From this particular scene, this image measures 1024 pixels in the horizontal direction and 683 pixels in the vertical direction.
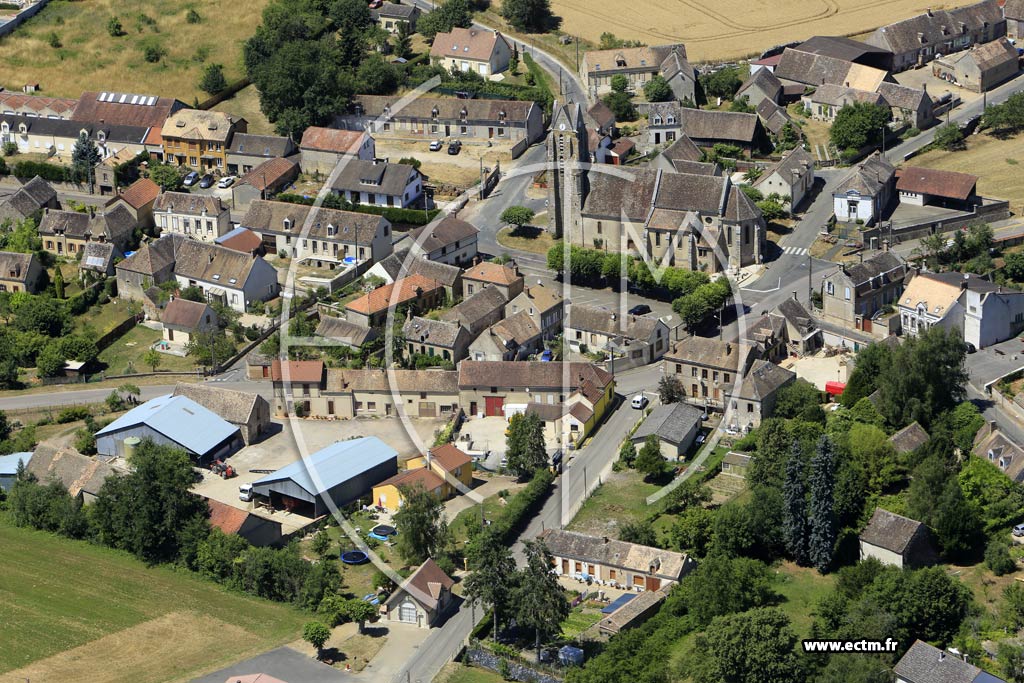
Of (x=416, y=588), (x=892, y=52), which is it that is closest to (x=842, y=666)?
(x=416, y=588)

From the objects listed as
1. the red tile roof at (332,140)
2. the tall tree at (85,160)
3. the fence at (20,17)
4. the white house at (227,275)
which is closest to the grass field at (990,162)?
the red tile roof at (332,140)

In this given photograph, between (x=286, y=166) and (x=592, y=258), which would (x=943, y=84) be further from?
(x=286, y=166)

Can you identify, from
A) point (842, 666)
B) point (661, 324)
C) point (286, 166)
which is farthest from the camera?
point (286, 166)

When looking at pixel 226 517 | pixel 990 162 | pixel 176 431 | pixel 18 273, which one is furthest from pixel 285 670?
pixel 990 162

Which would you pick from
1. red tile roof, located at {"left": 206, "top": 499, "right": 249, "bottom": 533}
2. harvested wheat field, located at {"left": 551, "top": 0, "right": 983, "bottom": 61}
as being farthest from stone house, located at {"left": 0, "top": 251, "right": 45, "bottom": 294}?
harvested wheat field, located at {"left": 551, "top": 0, "right": 983, "bottom": 61}

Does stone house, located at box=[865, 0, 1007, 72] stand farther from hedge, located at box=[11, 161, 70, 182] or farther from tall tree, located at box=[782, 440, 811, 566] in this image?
hedge, located at box=[11, 161, 70, 182]

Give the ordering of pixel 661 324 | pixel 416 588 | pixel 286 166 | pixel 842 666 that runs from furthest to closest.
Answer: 1. pixel 286 166
2. pixel 661 324
3. pixel 416 588
4. pixel 842 666

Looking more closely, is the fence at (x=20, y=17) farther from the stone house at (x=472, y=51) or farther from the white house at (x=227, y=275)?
the white house at (x=227, y=275)
